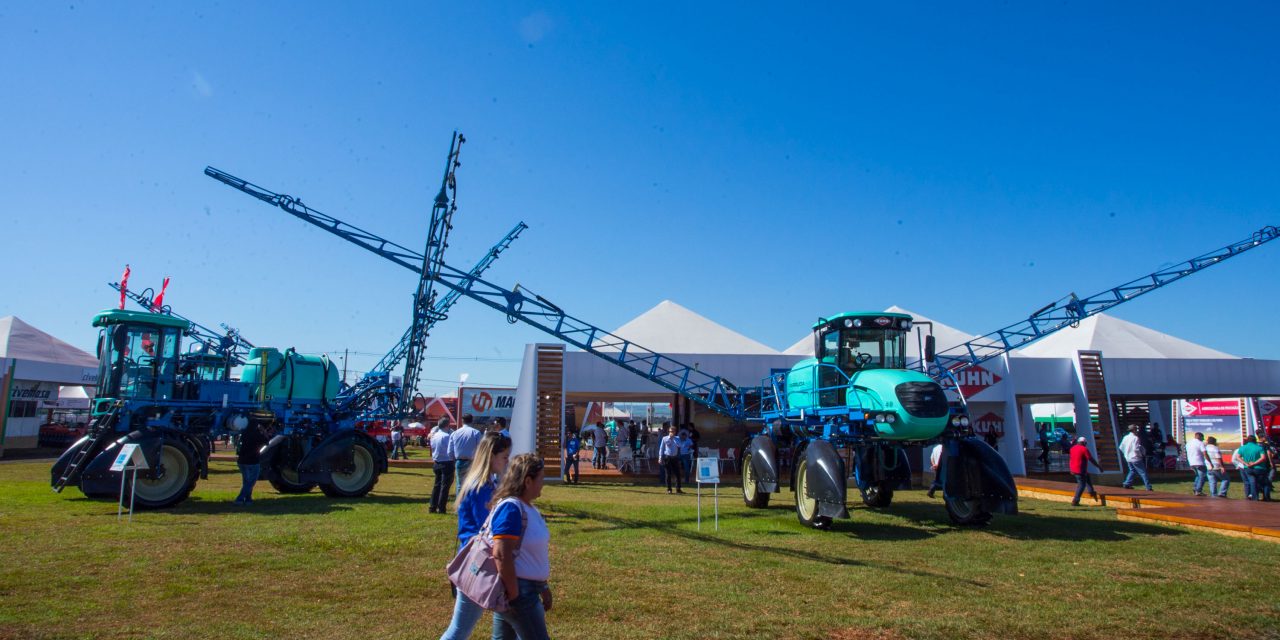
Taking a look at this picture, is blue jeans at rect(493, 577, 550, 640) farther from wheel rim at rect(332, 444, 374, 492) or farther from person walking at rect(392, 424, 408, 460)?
person walking at rect(392, 424, 408, 460)

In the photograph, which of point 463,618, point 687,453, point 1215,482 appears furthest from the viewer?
point 687,453

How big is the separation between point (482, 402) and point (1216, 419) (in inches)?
1119

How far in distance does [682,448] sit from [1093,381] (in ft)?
41.4

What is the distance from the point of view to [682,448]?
18.5m

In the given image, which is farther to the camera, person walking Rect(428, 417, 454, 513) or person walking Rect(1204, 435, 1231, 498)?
person walking Rect(1204, 435, 1231, 498)

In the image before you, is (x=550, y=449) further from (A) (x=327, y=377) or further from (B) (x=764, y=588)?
(B) (x=764, y=588)

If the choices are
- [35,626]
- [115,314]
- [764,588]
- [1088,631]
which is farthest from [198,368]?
[1088,631]

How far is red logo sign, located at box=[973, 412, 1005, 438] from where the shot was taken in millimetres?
22047

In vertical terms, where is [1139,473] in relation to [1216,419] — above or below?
below

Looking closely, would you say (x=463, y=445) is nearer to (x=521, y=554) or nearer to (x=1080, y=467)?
(x=521, y=554)

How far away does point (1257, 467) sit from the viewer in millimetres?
14461

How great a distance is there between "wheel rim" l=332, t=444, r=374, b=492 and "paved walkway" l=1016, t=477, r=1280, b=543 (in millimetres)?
13000

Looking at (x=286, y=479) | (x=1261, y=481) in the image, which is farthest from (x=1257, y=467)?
(x=286, y=479)

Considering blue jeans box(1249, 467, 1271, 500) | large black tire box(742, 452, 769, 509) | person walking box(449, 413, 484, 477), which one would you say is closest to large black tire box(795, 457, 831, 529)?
large black tire box(742, 452, 769, 509)
